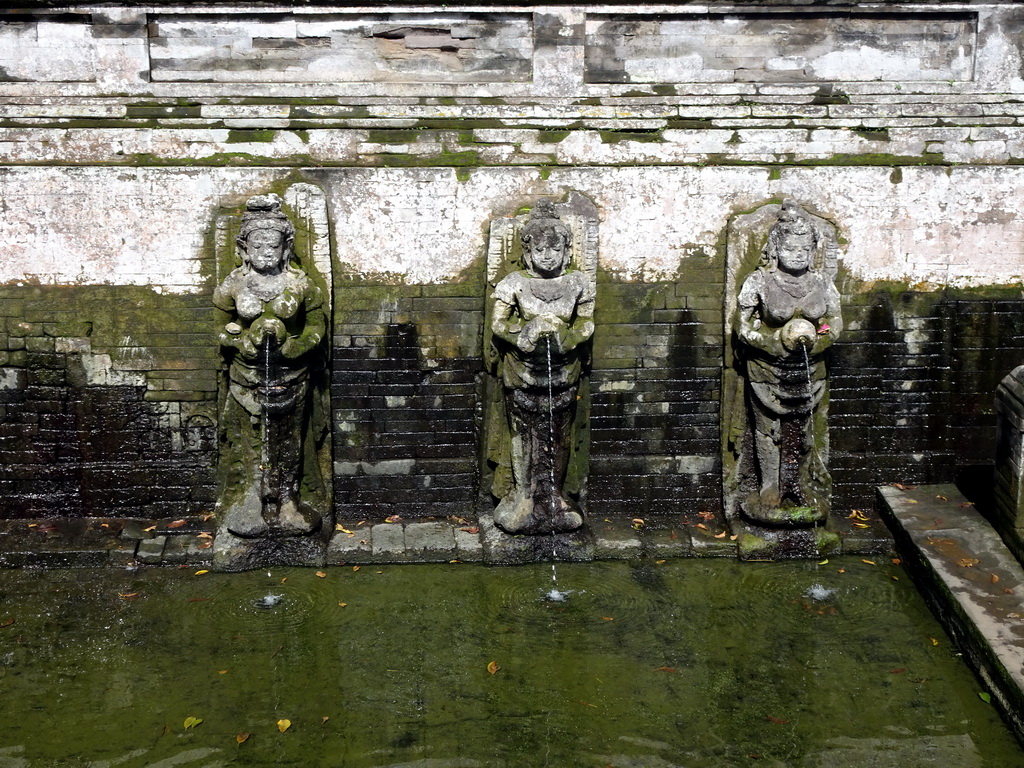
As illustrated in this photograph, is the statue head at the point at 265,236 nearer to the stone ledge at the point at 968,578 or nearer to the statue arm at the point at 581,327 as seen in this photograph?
the statue arm at the point at 581,327

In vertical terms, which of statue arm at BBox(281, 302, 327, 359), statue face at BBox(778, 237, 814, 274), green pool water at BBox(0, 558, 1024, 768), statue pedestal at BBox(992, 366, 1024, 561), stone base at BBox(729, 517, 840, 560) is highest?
statue face at BBox(778, 237, 814, 274)

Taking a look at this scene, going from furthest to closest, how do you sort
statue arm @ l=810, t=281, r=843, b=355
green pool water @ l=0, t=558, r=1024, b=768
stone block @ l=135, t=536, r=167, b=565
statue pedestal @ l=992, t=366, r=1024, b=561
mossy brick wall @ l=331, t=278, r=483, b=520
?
1. mossy brick wall @ l=331, t=278, r=483, b=520
2. stone block @ l=135, t=536, r=167, b=565
3. statue arm @ l=810, t=281, r=843, b=355
4. statue pedestal @ l=992, t=366, r=1024, b=561
5. green pool water @ l=0, t=558, r=1024, b=768

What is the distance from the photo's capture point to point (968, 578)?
7766mm

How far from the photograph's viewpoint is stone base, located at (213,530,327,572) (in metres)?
8.43

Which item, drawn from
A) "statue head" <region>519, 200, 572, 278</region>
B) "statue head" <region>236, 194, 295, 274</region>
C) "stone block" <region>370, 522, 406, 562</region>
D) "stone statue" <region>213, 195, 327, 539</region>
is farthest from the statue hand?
"statue head" <region>519, 200, 572, 278</region>

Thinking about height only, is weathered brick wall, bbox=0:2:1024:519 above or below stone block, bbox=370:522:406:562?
above

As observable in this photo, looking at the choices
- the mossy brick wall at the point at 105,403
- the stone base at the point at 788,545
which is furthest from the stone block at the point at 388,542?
the stone base at the point at 788,545

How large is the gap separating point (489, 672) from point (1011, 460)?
4064mm

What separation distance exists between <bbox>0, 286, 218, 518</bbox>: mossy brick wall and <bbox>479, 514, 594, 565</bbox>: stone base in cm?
239

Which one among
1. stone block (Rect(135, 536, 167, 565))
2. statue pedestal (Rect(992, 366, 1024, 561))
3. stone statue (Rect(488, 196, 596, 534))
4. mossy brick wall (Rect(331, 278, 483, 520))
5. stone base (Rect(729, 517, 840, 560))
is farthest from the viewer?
mossy brick wall (Rect(331, 278, 483, 520))

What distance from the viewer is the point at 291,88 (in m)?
8.66

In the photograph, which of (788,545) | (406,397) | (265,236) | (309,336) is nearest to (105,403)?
(309,336)

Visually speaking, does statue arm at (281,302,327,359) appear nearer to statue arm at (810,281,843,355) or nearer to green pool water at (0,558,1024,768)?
green pool water at (0,558,1024,768)

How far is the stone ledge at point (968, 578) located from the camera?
22.6 ft
